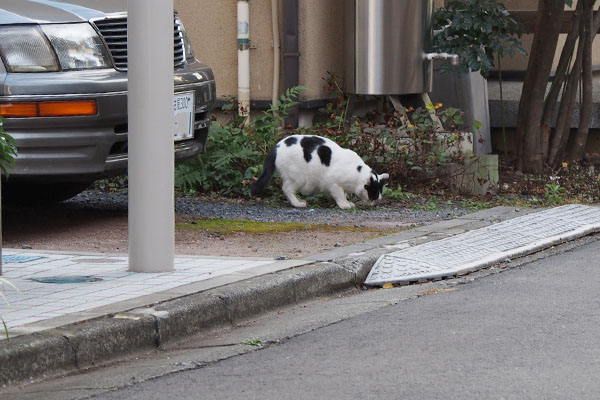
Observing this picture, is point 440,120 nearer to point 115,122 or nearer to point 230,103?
point 230,103

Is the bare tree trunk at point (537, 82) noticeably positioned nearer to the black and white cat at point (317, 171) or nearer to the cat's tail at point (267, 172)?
the black and white cat at point (317, 171)

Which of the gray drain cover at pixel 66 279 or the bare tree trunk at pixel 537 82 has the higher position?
the bare tree trunk at pixel 537 82

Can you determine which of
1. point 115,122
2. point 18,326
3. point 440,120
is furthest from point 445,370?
point 440,120

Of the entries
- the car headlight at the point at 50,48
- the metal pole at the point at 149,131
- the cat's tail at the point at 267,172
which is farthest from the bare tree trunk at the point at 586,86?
the metal pole at the point at 149,131

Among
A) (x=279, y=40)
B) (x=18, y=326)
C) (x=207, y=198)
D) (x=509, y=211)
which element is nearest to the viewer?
(x=18, y=326)

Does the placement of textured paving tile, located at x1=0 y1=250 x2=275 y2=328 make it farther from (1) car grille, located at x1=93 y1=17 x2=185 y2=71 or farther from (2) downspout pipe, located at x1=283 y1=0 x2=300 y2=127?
(2) downspout pipe, located at x1=283 y1=0 x2=300 y2=127

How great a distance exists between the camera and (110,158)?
24.5 ft

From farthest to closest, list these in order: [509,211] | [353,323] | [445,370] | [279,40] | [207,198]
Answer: [279,40] < [207,198] < [509,211] < [353,323] < [445,370]

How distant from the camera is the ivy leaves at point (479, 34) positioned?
33.5 ft

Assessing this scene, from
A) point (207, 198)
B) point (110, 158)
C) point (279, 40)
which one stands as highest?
point (279, 40)

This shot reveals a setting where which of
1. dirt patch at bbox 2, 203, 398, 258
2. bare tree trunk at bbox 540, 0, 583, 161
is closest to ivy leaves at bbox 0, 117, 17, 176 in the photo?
dirt patch at bbox 2, 203, 398, 258

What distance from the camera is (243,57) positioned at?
36.0ft

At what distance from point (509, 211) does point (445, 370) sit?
469cm

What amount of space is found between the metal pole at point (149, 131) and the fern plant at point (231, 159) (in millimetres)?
3453
